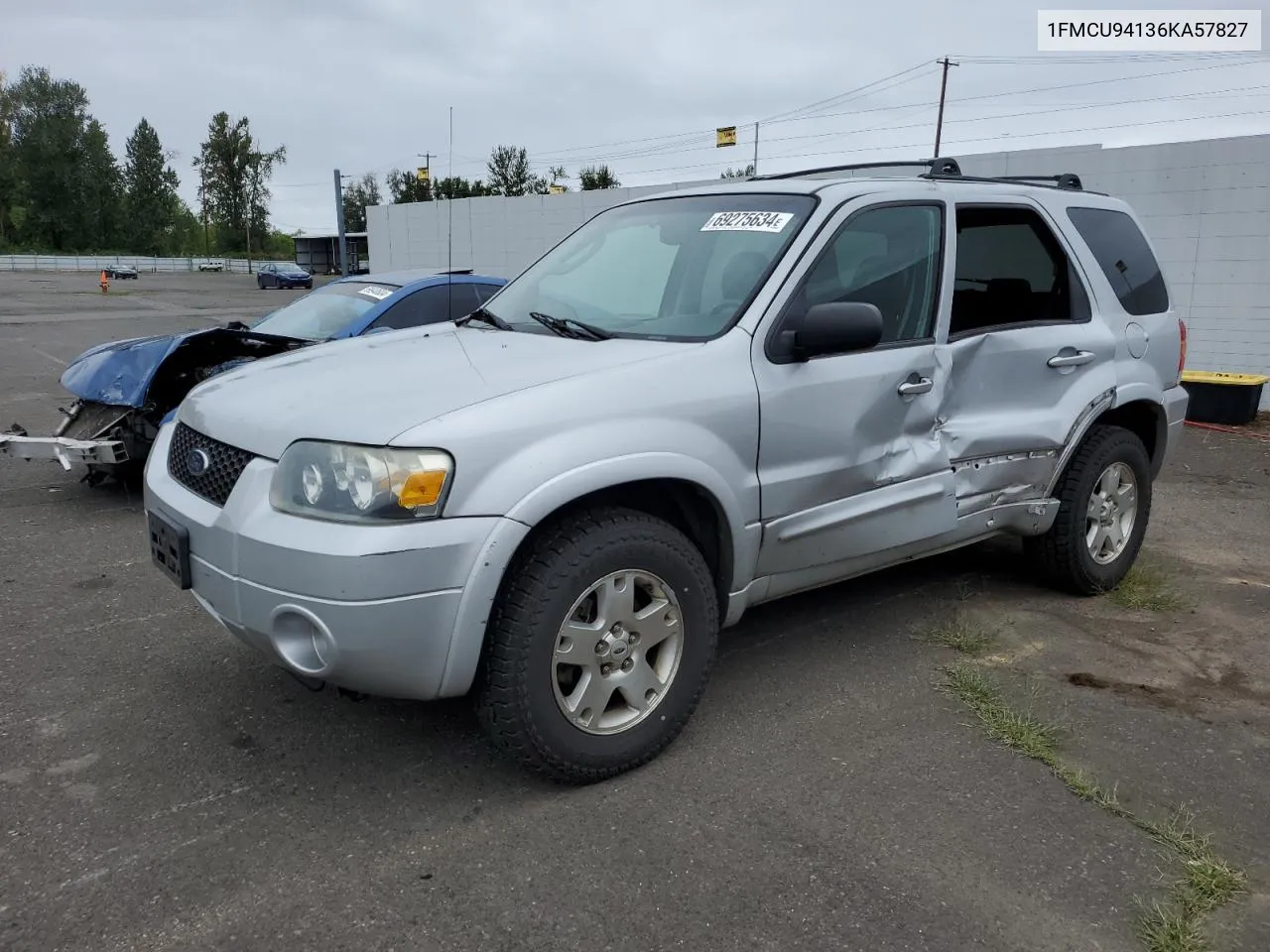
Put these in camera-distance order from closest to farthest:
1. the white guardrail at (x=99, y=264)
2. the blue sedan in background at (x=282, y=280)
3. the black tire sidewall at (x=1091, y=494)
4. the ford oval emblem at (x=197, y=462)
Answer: the ford oval emblem at (x=197, y=462)
the black tire sidewall at (x=1091, y=494)
the blue sedan in background at (x=282, y=280)
the white guardrail at (x=99, y=264)

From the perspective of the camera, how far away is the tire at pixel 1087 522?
4.45 m

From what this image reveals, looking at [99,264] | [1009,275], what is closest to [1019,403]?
[1009,275]

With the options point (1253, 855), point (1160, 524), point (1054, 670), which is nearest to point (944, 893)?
point (1253, 855)

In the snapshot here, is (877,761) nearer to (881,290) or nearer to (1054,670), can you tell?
(1054,670)

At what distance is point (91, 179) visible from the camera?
8362 cm

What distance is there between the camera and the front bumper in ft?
8.25

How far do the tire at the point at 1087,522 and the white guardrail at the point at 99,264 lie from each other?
7168cm

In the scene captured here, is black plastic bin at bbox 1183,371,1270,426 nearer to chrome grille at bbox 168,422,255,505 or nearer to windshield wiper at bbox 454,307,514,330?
windshield wiper at bbox 454,307,514,330

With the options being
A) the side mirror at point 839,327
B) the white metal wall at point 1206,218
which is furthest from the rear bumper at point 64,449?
the white metal wall at point 1206,218

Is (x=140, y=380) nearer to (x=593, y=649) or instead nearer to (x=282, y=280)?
(x=593, y=649)

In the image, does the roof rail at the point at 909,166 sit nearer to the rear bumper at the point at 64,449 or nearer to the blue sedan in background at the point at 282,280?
the rear bumper at the point at 64,449

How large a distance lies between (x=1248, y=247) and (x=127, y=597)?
1099cm

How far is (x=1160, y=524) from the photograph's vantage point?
6219 millimetres

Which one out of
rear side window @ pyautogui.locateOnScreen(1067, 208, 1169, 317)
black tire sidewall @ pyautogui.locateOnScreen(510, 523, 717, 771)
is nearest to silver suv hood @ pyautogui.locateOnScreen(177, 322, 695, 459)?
black tire sidewall @ pyautogui.locateOnScreen(510, 523, 717, 771)
